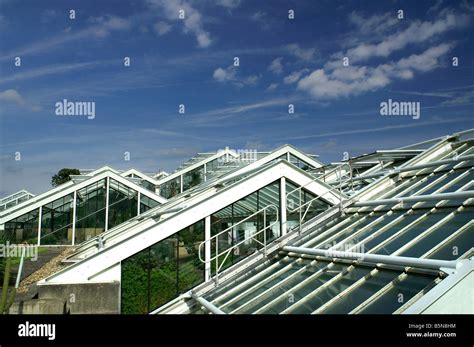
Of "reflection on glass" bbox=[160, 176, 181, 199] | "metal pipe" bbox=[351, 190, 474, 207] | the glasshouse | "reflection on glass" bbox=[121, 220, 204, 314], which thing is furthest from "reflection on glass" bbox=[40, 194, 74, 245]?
"metal pipe" bbox=[351, 190, 474, 207]

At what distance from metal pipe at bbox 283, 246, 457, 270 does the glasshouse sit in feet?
0.04

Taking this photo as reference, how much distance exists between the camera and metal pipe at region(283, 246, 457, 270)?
409 centimetres

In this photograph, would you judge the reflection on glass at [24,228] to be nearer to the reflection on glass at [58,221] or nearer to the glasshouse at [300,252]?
the reflection on glass at [58,221]

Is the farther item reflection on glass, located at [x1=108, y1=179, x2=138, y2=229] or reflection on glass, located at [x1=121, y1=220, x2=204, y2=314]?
reflection on glass, located at [x1=108, y1=179, x2=138, y2=229]

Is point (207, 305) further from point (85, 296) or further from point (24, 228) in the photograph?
point (24, 228)

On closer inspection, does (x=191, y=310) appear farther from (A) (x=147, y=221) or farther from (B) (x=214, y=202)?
(A) (x=147, y=221)

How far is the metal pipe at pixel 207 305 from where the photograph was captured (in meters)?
5.57

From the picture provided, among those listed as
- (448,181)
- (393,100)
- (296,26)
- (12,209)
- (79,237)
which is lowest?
(79,237)

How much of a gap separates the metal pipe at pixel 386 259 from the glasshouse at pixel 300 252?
0.04 feet

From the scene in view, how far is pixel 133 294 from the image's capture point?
769 centimetres

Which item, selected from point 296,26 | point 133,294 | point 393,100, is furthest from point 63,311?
point 393,100

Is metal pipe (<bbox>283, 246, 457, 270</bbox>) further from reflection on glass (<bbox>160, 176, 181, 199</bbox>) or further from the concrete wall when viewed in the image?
reflection on glass (<bbox>160, 176, 181, 199</bbox>)
